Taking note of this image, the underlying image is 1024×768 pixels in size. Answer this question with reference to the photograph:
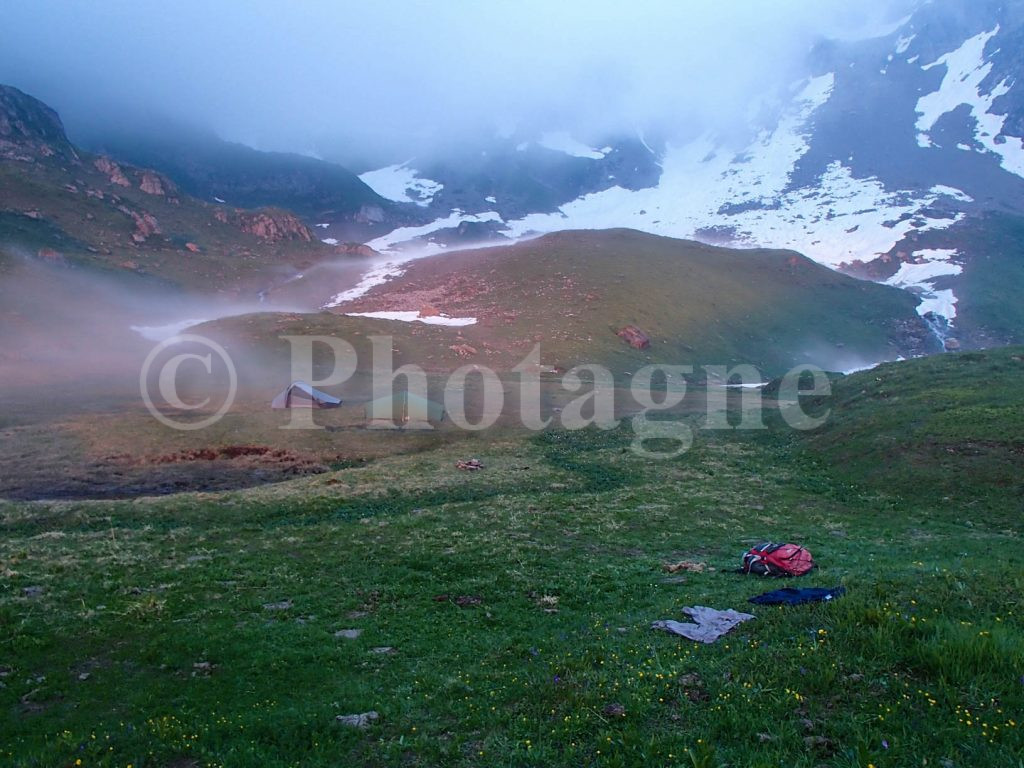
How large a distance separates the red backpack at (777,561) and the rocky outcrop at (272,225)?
167 meters

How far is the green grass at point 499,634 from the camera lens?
8000 mm

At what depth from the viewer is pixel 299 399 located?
49.1 m

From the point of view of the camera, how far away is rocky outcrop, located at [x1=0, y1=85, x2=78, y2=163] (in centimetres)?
13950

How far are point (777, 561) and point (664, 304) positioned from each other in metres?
92.9

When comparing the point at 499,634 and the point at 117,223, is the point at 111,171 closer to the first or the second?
the point at 117,223

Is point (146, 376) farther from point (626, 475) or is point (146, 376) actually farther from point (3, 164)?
point (3, 164)

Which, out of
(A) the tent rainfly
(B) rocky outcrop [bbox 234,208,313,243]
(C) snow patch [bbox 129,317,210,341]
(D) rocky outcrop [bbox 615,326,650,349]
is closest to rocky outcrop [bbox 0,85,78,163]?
(B) rocky outcrop [bbox 234,208,313,243]

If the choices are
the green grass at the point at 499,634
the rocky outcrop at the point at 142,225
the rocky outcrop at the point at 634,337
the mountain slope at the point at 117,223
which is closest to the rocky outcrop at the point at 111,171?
the mountain slope at the point at 117,223

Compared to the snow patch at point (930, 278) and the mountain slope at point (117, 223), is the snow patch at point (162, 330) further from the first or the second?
the snow patch at point (930, 278)

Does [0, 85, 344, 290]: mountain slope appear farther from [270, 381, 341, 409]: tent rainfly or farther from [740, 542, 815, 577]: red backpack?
[740, 542, 815, 577]: red backpack

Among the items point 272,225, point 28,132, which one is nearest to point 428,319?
point 272,225

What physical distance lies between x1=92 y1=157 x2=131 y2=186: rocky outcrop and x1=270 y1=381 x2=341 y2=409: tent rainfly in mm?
142316

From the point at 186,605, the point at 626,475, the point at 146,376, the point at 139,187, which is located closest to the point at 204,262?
the point at 139,187

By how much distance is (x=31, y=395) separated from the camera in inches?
1928
